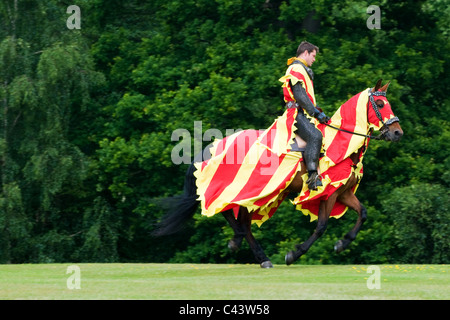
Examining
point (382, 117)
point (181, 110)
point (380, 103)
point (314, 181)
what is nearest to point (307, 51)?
point (380, 103)

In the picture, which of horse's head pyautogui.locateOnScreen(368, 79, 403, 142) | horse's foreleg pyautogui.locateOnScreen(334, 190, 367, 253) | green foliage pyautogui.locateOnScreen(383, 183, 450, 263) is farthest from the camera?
green foliage pyautogui.locateOnScreen(383, 183, 450, 263)

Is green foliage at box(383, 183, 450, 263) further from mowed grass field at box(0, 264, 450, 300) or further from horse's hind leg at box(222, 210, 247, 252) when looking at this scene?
horse's hind leg at box(222, 210, 247, 252)

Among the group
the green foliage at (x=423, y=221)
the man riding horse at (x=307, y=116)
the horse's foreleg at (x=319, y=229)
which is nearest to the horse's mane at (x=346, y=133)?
the man riding horse at (x=307, y=116)

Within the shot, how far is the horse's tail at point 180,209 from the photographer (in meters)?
14.0

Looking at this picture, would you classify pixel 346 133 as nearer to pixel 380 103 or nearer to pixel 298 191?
pixel 380 103

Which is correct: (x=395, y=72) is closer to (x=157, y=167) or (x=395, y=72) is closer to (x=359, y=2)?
(x=359, y=2)

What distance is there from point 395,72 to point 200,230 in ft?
19.8

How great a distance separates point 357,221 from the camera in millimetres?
13531

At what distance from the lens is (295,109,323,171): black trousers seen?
42.1 feet

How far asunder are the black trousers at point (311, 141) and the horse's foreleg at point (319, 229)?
27.3 inches

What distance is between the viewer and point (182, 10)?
22672mm

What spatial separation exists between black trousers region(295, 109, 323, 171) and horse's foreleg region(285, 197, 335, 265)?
2.28 feet

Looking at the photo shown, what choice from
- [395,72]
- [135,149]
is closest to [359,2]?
[395,72]

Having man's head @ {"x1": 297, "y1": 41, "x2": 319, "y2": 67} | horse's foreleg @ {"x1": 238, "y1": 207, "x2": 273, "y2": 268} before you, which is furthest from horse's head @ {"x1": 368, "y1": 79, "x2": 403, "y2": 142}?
horse's foreleg @ {"x1": 238, "y1": 207, "x2": 273, "y2": 268}
